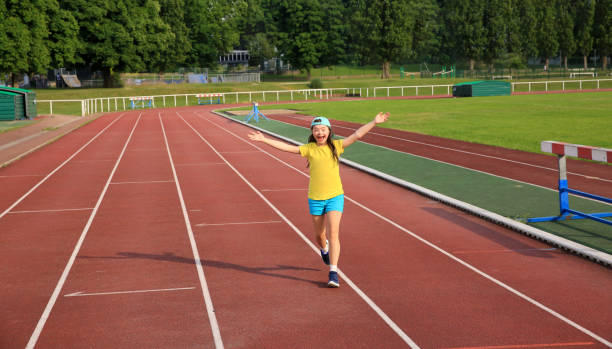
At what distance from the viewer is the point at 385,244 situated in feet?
30.7

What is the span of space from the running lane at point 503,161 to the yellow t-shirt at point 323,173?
765cm

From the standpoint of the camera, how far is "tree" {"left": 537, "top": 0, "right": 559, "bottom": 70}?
97.3 metres

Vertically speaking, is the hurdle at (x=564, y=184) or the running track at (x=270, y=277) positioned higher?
the hurdle at (x=564, y=184)

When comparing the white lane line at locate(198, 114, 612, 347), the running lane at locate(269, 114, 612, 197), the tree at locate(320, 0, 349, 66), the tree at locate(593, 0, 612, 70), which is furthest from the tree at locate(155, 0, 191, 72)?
the white lane line at locate(198, 114, 612, 347)

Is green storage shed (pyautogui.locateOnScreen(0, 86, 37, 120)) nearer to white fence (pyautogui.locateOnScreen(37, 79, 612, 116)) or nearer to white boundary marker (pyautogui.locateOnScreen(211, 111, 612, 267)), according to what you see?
white fence (pyautogui.locateOnScreen(37, 79, 612, 116))

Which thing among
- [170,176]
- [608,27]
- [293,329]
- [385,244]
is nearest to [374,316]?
[293,329]

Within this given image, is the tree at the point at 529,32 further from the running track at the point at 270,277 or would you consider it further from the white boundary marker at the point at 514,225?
the running track at the point at 270,277

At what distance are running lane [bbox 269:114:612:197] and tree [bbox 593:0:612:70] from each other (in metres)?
79.1

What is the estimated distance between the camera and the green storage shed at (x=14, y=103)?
129ft

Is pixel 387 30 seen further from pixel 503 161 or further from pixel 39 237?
pixel 39 237

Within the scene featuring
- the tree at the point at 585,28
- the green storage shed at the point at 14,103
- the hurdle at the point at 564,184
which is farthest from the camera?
the tree at the point at 585,28

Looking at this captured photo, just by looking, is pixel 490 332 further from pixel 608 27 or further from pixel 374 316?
pixel 608 27

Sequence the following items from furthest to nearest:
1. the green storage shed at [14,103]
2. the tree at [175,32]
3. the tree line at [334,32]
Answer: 1. the tree at [175,32]
2. the tree line at [334,32]
3. the green storage shed at [14,103]

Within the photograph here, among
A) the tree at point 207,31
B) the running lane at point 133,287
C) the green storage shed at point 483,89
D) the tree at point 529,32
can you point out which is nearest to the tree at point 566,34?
the tree at point 529,32
